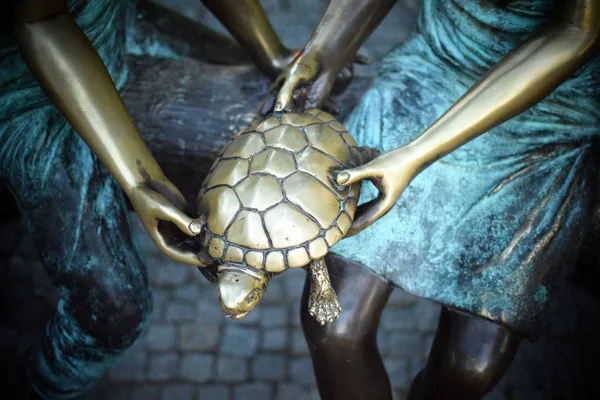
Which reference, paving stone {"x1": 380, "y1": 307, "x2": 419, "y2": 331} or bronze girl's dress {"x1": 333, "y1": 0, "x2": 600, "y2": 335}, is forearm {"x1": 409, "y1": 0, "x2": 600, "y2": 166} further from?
paving stone {"x1": 380, "y1": 307, "x2": 419, "y2": 331}

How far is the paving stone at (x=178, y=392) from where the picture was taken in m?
2.37

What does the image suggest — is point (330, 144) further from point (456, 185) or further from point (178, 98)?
point (178, 98)

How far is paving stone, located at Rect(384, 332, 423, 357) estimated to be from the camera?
8.10 ft

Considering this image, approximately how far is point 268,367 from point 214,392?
0.24 metres

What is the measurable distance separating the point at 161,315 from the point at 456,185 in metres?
1.63

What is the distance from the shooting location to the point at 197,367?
2459mm

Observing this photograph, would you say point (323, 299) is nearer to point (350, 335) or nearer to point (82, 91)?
point (350, 335)

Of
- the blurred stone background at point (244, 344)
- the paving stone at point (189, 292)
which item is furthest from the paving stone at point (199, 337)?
the paving stone at point (189, 292)

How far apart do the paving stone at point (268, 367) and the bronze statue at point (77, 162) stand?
0.82m

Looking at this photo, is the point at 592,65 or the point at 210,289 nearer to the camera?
the point at 592,65

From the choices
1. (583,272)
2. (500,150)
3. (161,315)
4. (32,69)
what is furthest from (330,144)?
(161,315)

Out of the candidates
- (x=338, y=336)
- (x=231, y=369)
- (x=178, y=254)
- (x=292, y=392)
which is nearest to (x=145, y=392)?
(x=231, y=369)

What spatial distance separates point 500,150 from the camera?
1.47 m

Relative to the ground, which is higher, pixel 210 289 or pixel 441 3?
pixel 441 3
